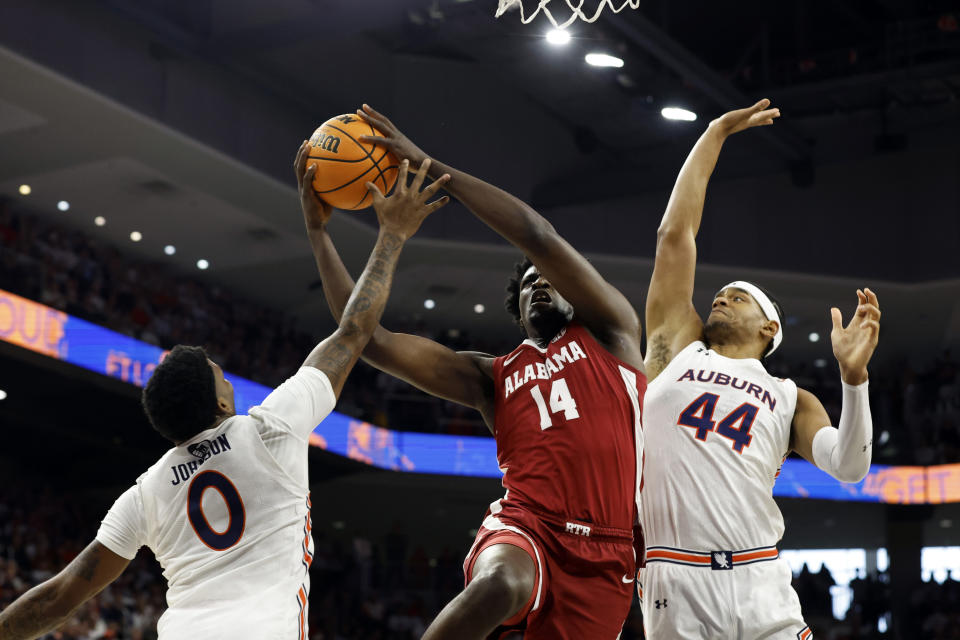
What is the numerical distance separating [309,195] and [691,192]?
173 centimetres

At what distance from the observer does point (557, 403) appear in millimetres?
4570

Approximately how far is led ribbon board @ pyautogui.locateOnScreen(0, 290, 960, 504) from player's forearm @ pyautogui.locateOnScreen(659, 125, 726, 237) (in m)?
12.4

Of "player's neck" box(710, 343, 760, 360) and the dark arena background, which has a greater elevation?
the dark arena background

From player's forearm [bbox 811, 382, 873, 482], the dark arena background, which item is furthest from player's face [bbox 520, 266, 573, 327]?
the dark arena background

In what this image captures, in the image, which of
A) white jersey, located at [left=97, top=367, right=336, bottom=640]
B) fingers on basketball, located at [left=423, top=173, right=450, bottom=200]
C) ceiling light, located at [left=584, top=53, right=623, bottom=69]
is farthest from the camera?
ceiling light, located at [left=584, top=53, right=623, bottom=69]

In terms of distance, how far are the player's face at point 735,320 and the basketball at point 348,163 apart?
1.56 metres

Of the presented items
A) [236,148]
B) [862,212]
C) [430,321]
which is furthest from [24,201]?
[862,212]

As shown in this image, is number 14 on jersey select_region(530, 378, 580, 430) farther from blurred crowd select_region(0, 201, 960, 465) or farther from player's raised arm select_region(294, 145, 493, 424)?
blurred crowd select_region(0, 201, 960, 465)

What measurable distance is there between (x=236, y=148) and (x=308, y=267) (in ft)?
15.7

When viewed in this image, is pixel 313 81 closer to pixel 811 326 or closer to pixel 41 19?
pixel 41 19

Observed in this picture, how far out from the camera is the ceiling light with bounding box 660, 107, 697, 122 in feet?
60.7

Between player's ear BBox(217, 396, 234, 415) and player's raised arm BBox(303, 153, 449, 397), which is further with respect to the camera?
player's raised arm BBox(303, 153, 449, 397)

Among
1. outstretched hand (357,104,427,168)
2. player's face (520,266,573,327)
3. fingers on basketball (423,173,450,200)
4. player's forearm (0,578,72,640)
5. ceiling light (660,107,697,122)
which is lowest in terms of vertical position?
player's forearm (0,578,72,640)

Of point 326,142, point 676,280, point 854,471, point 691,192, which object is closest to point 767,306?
point 676,280
